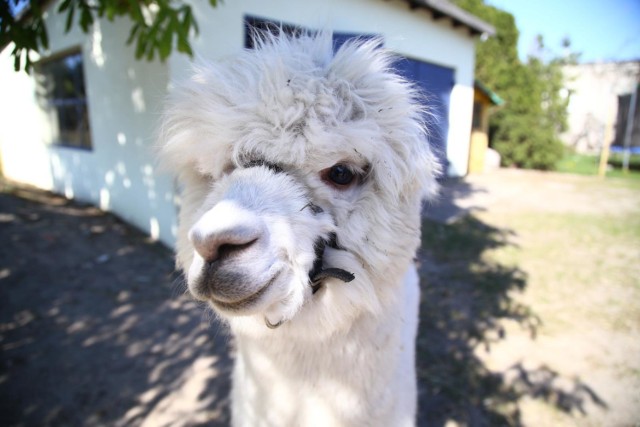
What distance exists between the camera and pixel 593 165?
51.0 feet

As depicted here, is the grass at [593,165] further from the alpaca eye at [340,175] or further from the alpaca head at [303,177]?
the alpaca eye at [340,175]

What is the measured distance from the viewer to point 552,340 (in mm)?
3387

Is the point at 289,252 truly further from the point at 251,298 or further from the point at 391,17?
the point at 391,17

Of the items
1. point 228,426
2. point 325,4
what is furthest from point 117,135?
point 228,426

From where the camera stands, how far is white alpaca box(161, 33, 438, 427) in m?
0.96

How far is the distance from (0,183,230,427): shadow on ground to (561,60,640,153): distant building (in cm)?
1887

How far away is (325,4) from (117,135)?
4.05m

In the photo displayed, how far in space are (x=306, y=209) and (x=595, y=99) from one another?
2289 centimetres

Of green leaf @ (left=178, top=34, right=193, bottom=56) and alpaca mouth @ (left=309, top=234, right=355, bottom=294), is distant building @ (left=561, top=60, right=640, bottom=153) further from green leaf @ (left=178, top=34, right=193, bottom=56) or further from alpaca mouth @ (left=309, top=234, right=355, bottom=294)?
alpaca mouth @ (left=309, top=234, right=355, bottom=294)

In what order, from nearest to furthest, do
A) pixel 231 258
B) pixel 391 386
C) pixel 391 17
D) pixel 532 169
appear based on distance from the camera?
pixel 231 258 → pixel 391 386 → pixel 391 17 → pixel 532 169

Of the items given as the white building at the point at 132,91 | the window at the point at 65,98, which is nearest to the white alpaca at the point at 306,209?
the white building at the point at 132,91

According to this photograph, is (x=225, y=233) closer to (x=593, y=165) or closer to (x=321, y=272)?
(x=321, y=272)

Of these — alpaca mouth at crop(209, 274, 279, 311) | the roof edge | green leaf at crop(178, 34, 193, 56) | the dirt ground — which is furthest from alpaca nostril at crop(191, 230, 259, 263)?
the roof edge

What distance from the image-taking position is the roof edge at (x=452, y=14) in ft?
27.8
